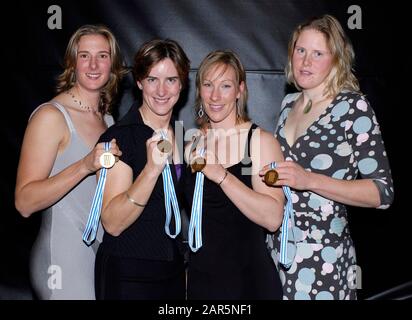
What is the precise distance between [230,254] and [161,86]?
1.74 feet

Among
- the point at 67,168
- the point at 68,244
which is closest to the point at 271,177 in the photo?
the point at 67,168

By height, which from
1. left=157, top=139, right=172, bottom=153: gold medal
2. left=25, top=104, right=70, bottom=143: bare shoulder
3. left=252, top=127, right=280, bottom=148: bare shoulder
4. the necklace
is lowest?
left=157, top=139, right=172, bottom=153: gold medal

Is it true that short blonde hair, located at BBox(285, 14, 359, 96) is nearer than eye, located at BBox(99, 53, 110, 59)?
Yes

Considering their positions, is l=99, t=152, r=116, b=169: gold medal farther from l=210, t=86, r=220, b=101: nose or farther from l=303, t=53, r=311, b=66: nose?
l=303, t=53, r=311, b=66: nose

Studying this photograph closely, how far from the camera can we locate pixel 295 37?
1948mm

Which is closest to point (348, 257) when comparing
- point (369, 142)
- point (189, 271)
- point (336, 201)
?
point (336, 201)

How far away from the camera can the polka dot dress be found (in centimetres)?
180

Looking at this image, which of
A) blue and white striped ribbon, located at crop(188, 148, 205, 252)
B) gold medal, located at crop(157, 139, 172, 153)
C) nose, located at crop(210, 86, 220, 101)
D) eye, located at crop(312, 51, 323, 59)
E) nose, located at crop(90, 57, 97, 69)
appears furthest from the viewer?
nose, located at crop(90, 57, 97, 69)

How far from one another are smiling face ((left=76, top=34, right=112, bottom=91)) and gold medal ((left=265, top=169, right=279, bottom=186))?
0.74m

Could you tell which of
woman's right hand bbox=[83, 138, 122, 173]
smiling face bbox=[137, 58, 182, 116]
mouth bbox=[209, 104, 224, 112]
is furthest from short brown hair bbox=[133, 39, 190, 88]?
woman's right hand bbox=[83, 138, 122, 173]

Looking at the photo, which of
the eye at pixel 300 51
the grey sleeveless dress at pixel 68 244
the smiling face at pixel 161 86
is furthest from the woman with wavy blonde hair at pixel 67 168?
the eye at pixel 300 51

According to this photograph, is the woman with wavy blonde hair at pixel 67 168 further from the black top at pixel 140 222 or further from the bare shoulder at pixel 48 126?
the black top at pixel 140 222

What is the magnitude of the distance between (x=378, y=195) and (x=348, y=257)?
0.78 feet

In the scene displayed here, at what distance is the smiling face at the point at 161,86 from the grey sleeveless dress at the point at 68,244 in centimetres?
32
